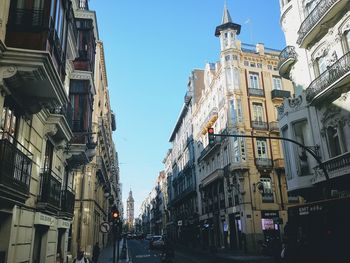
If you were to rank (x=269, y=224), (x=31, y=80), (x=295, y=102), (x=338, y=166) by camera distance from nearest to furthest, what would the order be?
1. (x=31, y=80)
2. (x=338, y=166)
3. (x=295, y=102)
4. (x=269, y=224)

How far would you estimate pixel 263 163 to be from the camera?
114 ft

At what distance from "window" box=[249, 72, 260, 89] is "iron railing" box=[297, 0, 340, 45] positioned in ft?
56.3

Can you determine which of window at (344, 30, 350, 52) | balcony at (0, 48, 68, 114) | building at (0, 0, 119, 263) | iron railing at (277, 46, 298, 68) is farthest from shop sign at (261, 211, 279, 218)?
balcony at (0, 48, 68, 114)

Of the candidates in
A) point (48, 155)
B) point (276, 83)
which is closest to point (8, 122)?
point (48, 155)

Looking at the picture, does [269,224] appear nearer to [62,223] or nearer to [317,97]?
[317,97]

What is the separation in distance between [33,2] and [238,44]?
3150cm

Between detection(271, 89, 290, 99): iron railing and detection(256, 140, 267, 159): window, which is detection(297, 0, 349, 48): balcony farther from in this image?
detection(271, 89, 290, 99): iron railing

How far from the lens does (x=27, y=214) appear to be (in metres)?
10.5

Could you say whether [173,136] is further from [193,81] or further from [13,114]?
[13,114]

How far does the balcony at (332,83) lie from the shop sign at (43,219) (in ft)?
46.0

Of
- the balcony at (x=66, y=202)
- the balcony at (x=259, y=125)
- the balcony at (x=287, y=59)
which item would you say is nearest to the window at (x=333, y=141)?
the balcony at (x=287, y=59)

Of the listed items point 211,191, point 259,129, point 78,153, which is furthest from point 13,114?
point 211,191

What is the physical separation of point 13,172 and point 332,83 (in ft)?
48.6

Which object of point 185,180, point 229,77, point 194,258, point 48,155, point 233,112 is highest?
point 229,77
